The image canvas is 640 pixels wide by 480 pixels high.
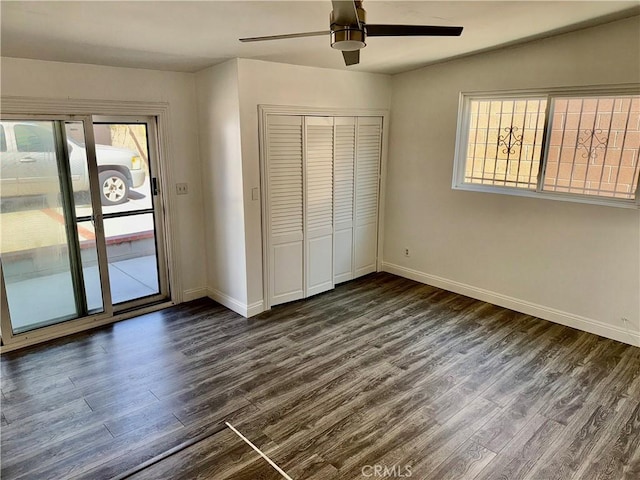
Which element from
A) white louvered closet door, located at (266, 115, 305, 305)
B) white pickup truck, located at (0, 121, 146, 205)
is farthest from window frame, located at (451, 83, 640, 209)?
white pickup truck, located at (0, 121, 146, 205)

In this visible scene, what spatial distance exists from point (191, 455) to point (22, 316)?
2.35 m

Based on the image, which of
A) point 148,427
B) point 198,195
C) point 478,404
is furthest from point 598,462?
point 198,195

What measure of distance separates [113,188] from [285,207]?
1.74 meters

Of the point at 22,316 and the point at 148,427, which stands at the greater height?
the point at 22,316

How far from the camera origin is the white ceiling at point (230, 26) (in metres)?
2.30

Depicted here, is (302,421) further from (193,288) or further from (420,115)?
(420,115)

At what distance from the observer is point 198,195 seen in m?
4.49

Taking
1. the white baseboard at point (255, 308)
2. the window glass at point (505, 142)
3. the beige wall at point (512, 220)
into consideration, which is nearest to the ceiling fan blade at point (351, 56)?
the beige wall at point (512, 220)

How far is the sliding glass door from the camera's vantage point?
11.5 feet

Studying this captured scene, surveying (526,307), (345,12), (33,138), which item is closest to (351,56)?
(345,12)

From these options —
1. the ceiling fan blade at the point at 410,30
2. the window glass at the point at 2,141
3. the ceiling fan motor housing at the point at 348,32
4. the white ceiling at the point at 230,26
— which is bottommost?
the window glass at the point at 2,141

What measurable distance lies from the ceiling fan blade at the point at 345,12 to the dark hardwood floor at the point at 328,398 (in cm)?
232

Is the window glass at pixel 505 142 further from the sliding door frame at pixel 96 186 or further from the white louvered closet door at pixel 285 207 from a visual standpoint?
the sliding door frame at pixel 96 186

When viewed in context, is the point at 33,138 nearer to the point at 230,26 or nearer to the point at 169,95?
the point at 169,95
